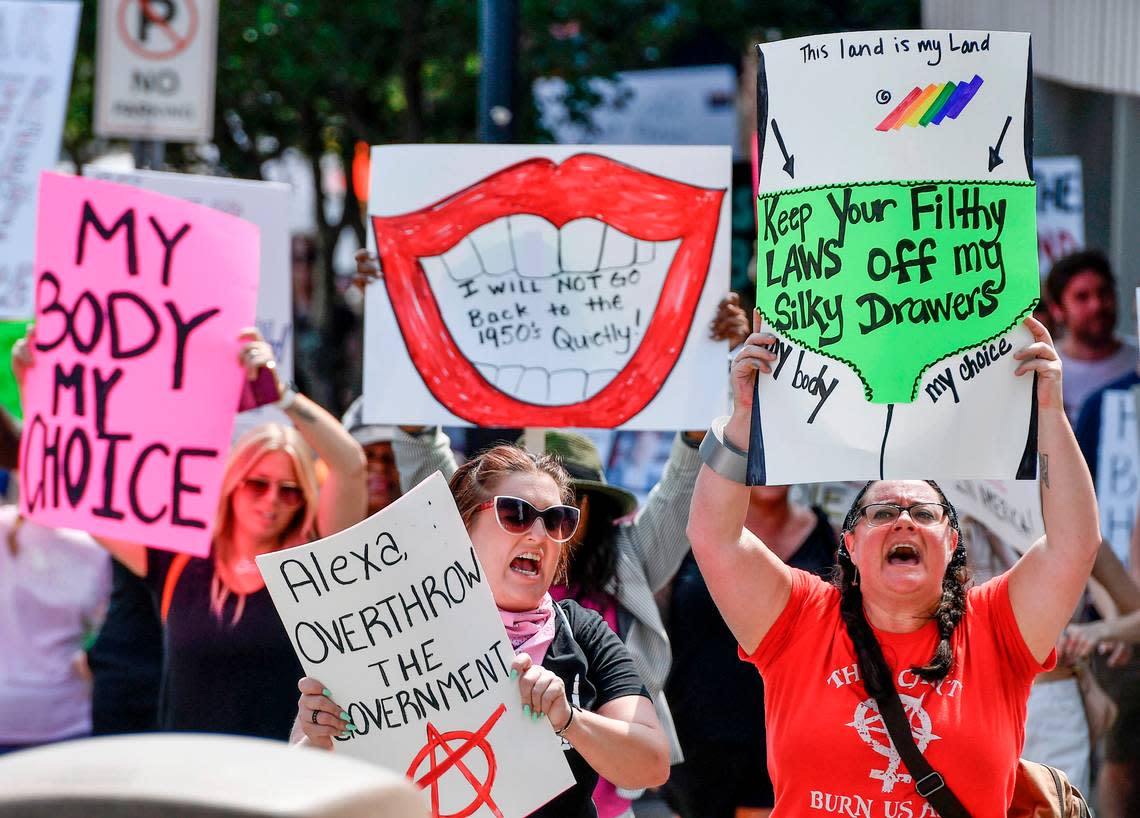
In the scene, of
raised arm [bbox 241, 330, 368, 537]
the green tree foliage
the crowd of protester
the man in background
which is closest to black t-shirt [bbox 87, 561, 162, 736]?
the crowd of protester

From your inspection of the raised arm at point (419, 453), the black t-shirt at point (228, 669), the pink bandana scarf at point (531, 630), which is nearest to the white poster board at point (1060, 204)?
the raised arm at point (419, 453)

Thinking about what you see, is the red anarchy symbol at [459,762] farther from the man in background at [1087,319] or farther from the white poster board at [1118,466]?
the man in background at [1087,319]

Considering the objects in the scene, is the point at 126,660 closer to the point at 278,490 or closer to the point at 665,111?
the point at 278,490

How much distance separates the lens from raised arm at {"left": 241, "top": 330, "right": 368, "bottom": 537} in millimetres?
4461

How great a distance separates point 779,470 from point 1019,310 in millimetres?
548

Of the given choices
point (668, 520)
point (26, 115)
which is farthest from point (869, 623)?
point (26, 115)

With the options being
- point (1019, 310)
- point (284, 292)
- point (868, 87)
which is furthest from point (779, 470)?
point (284, 292)

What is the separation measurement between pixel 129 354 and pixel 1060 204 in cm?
425

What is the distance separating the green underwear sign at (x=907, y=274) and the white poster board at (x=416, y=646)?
0.81 meters

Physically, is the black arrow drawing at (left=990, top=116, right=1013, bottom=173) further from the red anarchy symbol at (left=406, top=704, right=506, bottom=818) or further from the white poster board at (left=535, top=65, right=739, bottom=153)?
the white poster board at (left=535, top=65, right=739, bottom=153)

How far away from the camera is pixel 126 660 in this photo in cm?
488

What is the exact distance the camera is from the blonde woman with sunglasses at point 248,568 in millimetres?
4258

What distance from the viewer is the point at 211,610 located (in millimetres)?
4312

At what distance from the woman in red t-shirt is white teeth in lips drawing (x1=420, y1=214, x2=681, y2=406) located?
136cm
